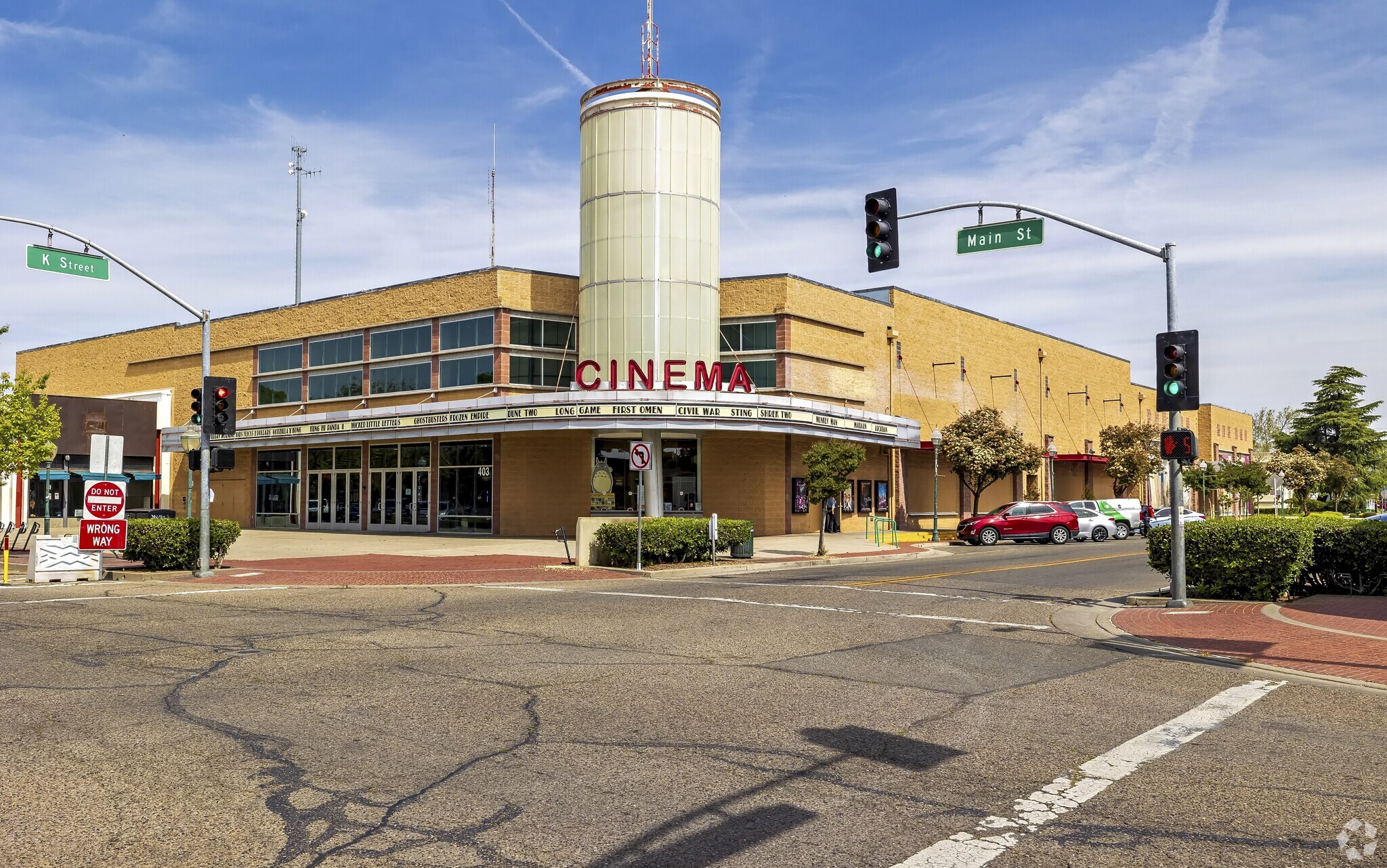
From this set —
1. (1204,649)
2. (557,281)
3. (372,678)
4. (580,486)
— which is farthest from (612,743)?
(557,281)

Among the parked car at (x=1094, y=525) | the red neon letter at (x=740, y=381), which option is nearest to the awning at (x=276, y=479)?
the red neon letter at (x=740, y=381)

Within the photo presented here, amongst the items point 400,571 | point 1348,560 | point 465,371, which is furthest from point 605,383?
point 1348,560

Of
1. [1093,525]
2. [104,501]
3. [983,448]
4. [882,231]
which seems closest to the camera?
[882,231]

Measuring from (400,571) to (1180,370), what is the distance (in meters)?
16.7

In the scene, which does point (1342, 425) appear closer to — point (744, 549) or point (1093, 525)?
point (1093, 525)

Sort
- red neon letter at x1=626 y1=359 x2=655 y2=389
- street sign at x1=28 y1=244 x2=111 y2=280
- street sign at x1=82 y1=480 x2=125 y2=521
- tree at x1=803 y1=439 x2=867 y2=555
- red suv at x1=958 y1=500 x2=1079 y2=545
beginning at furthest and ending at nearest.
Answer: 1. red suv at x1=958 y1=500 x2=1079 y2=545
2. red neon letter at x1=626 y1=359 x2=655 y2=389
3. tree at x1=803 y1=439 x2=867 y2=555
4. street sign at x1=82 y1=480 x2=125 y2=521
5. street sign at x1=28 y1=244 x2=111 y2=280

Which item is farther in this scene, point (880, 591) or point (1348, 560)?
point (880, 591)

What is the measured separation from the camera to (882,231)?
51.2ft

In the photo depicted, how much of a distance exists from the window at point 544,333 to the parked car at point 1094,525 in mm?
20771

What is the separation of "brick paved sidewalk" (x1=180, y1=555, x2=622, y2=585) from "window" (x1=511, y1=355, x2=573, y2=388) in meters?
12.7

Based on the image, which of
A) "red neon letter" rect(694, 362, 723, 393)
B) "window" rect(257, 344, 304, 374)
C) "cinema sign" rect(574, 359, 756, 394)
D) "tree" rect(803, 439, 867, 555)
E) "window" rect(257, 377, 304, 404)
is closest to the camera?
"tree" rect(803, 439, 867, 555)

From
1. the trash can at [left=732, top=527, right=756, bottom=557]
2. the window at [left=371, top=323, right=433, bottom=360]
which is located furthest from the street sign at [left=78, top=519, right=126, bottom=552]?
the window at [left=371, top=323, right=433, bottom=360]

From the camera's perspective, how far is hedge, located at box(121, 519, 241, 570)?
22.4m

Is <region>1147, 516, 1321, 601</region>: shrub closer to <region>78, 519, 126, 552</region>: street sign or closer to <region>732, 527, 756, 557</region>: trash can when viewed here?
<region>732, 527, 756, 557</region>: trash can
